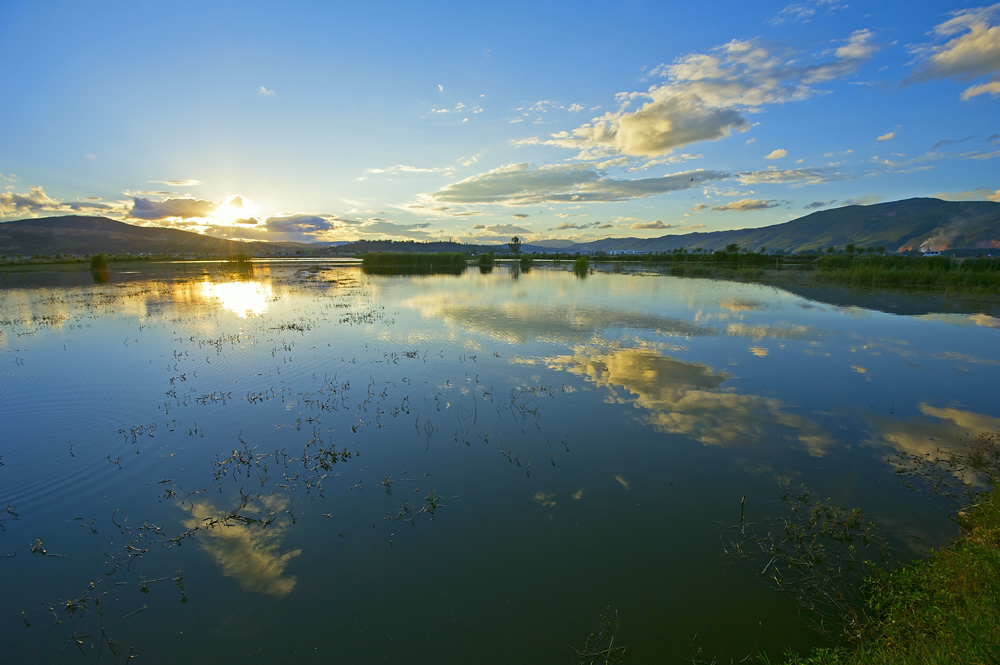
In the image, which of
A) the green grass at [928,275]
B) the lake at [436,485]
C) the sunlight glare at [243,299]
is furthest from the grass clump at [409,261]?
the lake at [436,485]

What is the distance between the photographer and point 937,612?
4.07m

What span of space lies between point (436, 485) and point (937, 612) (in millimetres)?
6487

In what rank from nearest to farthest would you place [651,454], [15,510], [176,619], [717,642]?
[717,642] → [176,619] → [15,510] → [651,454]

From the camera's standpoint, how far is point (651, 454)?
324 inches

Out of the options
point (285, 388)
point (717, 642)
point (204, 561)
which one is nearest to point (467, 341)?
point (285, 388)

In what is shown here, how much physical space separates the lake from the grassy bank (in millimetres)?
592

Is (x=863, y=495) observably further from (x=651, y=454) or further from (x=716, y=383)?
(x=716, y=383)

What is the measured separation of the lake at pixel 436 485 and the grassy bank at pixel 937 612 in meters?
0.59

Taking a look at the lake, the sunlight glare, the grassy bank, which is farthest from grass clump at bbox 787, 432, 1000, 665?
the sunlight glare

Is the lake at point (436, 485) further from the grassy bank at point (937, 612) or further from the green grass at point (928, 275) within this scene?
the green grass at point (928, 275)

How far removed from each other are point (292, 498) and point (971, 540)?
32.6 feet

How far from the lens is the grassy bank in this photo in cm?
333

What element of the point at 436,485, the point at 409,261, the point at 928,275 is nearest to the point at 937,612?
the point at 436,485

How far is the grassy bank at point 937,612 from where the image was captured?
333 cm
